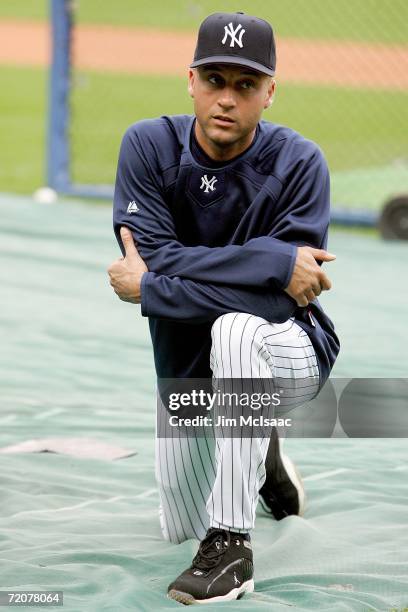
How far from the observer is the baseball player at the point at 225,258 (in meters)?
3.26

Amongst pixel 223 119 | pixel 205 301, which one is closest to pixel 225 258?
pixel 205 301

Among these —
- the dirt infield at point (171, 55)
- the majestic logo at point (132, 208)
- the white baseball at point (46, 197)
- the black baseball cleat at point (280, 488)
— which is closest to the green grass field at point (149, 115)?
the dirt infield at point (171, 55)

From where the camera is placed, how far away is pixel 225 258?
3377 mm

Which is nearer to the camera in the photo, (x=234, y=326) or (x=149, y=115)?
(x=234, y=326)

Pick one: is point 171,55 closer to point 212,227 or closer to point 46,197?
point 46,197

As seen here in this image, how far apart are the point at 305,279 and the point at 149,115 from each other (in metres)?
13.9

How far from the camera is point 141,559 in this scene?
356cm

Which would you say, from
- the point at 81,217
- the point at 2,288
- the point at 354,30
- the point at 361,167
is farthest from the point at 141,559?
the point at 354,30

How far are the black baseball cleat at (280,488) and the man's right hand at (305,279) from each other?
807mm

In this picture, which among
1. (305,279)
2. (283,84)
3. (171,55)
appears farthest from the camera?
(171,55)

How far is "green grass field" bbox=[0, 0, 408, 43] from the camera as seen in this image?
14703mm

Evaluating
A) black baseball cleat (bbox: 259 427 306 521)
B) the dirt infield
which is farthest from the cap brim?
the dirt infield

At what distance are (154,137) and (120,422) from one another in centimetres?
186

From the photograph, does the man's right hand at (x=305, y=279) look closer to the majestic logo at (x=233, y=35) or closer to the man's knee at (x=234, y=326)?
the man's knee at (x=234, y=326)
